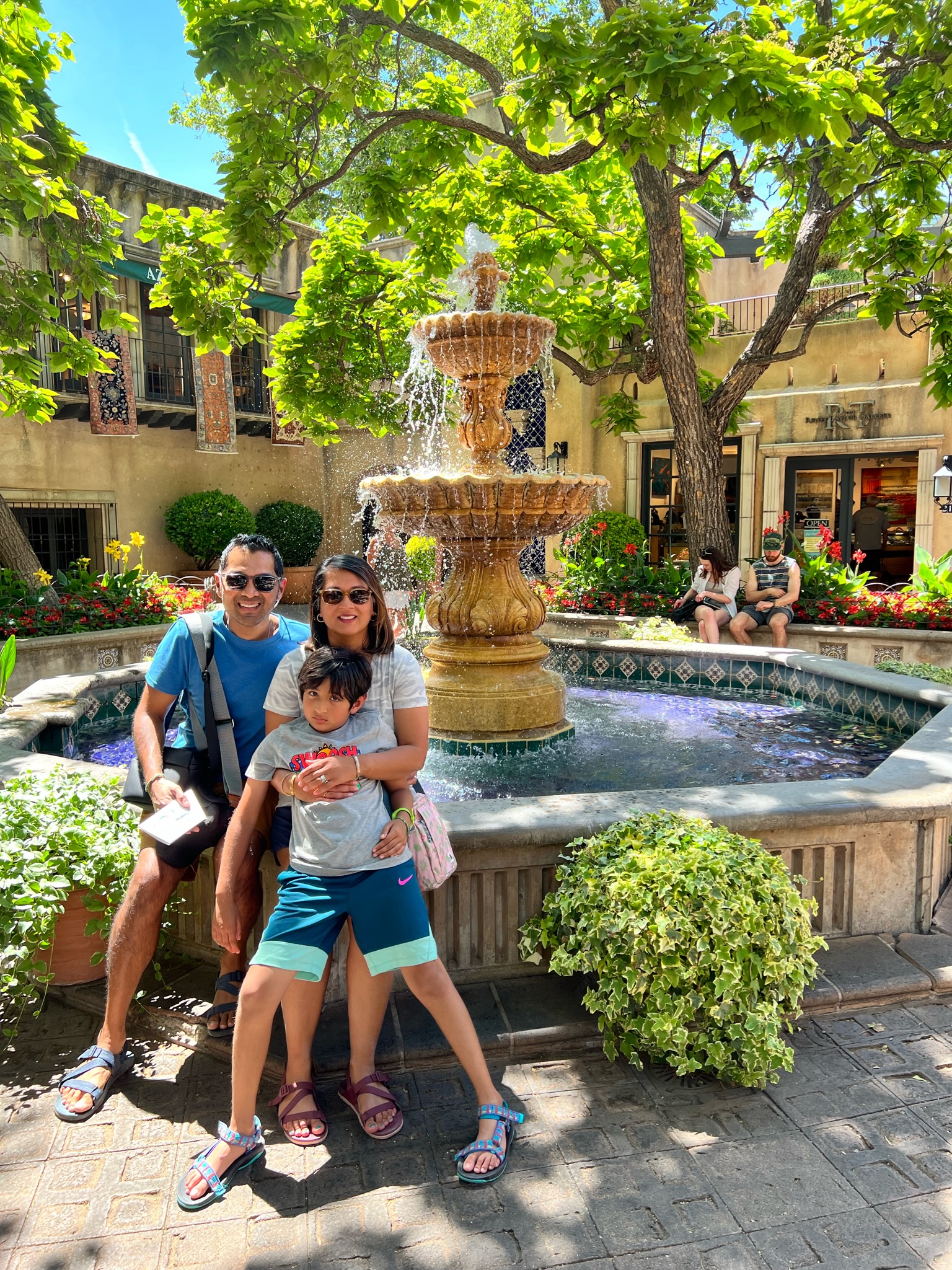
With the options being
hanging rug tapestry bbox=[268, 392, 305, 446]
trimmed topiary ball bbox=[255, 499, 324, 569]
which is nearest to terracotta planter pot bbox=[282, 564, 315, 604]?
trimmed topiary ball bbox=[255, 499, 324, 569]

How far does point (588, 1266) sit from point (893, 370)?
14664 millimetres

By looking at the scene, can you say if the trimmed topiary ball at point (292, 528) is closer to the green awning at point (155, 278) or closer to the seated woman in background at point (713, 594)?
the green awning at point (155, 278)

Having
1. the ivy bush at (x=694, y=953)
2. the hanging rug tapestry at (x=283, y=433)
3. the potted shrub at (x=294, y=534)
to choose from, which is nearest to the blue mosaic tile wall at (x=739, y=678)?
the ivy bush at (x=694, y=953)

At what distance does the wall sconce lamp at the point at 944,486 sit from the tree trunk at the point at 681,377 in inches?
156

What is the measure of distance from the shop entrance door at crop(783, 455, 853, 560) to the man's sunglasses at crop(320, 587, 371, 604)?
13436 mm

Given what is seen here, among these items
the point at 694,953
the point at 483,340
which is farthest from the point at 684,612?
the point at 694,953

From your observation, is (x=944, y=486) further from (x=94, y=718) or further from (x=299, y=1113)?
(x=299, y=1113)

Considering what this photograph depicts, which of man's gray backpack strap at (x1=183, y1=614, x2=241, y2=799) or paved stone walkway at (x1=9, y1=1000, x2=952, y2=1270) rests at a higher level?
man's gray backpack strap at (x1=183, y1=614, x2=241, y2=799)

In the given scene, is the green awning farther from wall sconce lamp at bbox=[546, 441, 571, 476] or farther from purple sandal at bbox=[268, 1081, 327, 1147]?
purple sandal at bbox=[268, 1081, 327, 1147]

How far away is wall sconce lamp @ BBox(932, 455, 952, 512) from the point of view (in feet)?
41.3

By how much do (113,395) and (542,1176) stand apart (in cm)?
1651

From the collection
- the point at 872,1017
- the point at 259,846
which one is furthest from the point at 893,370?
the point at 259,846

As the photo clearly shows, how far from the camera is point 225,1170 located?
7.61ft

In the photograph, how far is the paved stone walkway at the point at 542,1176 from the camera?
2.10 meters
